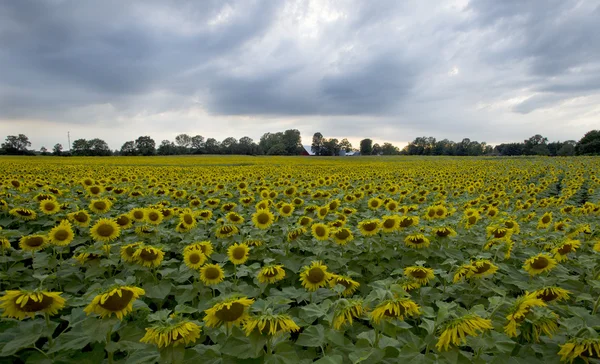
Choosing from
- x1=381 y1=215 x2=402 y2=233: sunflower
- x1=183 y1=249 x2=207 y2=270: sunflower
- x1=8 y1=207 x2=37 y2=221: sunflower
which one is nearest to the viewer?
x1=183 y1=249 x2=207 y2=270: sunflower

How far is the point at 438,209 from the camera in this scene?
596 cm

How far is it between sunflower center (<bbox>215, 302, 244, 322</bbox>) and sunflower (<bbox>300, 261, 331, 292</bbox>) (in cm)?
98

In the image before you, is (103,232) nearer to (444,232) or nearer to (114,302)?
(114,302)

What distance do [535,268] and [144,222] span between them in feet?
17.7

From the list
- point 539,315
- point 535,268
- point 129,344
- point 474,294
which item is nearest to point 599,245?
point 535,268

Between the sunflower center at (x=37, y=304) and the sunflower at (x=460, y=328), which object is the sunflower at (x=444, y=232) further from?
the sunflower center at (x=37, y=304)

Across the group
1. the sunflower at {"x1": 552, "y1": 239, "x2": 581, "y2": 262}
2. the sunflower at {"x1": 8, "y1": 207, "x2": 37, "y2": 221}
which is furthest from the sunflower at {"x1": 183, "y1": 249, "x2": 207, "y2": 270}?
the sunflower at {"x1": 552, "y1": 239, "x2": 581, "y2": 262}

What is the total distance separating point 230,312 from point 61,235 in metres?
3.19

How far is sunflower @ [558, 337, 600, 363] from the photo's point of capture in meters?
1.78

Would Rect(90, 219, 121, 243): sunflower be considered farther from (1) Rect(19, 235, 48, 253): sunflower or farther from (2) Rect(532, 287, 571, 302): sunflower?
(2) Rect(532, 287, 571, 302): sunflower

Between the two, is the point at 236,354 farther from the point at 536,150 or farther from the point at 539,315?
the point at 536,150

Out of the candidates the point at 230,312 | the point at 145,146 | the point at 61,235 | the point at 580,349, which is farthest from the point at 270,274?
the point at 145,146

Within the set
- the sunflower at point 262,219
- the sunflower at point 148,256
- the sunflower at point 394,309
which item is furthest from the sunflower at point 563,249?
the sunflower at point 148,256

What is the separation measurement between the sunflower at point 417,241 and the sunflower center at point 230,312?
9.02 ft
